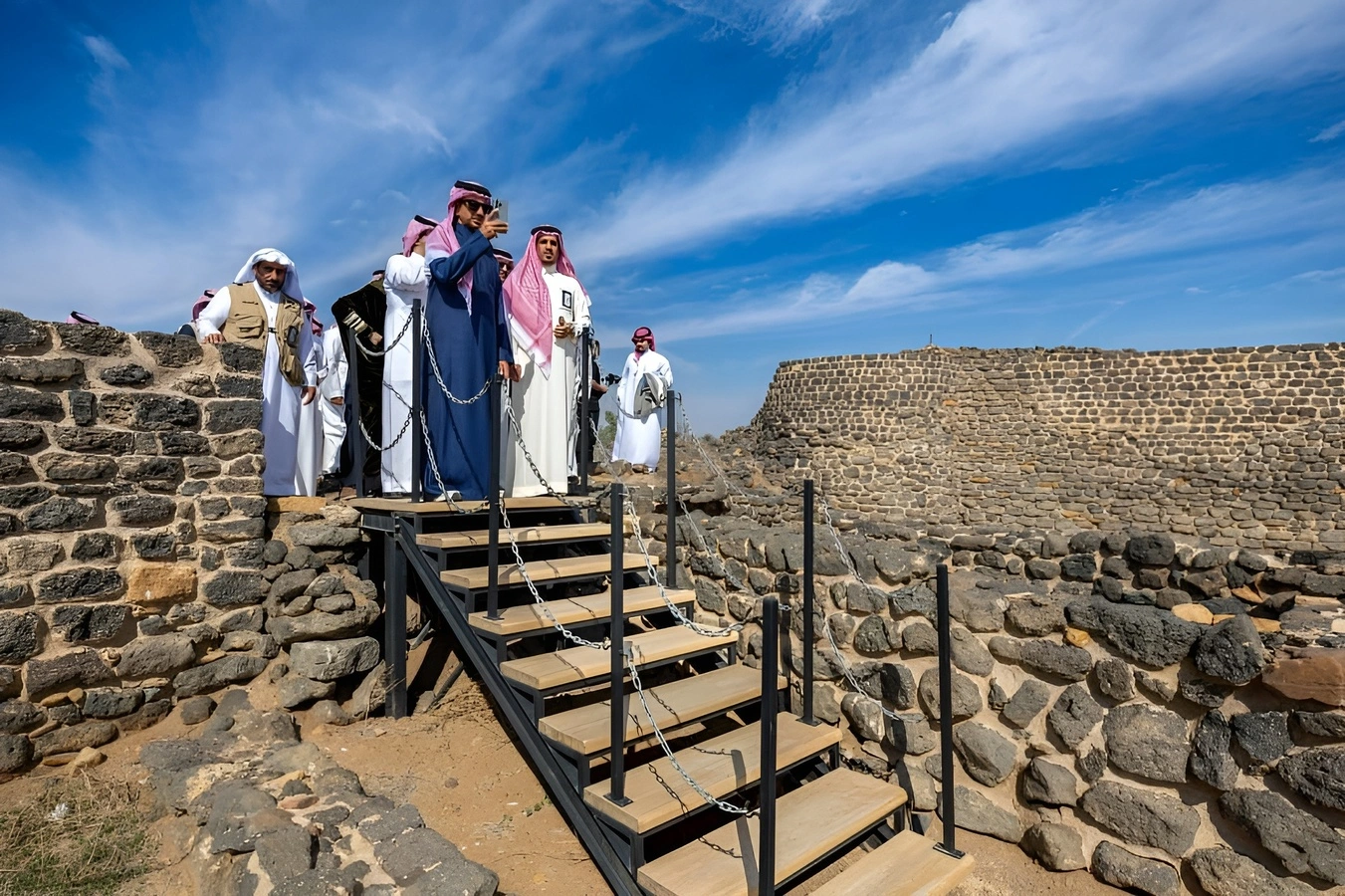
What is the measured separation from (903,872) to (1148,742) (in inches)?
46.2

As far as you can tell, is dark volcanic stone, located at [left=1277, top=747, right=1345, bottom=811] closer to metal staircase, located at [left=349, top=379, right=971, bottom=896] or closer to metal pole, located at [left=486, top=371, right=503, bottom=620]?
metal staircase, located at [left=349, top=379, right=971, bottom=896]

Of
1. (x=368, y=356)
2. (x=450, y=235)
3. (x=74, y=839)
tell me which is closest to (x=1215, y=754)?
(x=74, y=839)

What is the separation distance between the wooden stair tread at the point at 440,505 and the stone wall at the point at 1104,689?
1.36 meters

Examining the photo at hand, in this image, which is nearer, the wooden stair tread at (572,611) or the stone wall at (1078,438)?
the wooden stair tread at (572,611)

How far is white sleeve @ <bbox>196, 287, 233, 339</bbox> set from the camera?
5.10 metres

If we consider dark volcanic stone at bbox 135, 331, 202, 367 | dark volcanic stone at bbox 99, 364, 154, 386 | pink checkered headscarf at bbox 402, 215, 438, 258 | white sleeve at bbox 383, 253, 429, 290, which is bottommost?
dark volcanic stone at bbox 99, 364, 154, 386

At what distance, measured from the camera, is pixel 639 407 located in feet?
29.7

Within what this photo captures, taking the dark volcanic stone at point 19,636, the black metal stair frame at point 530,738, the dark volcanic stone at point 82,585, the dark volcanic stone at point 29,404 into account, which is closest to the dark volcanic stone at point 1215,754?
the black metal stair frame at point 530,738

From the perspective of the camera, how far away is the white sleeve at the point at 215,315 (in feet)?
16.7

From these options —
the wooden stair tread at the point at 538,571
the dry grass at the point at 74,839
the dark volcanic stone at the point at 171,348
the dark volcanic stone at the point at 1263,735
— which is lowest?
the dry grass at the point at 74,839

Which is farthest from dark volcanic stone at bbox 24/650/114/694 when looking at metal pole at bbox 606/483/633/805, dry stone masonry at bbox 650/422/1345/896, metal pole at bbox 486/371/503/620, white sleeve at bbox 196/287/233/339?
dry stone masonry at bbox 650/422/1345/896

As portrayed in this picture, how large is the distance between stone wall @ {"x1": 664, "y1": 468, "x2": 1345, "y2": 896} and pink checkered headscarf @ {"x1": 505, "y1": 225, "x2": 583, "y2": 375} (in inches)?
85.0

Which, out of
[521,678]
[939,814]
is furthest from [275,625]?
[939,814]

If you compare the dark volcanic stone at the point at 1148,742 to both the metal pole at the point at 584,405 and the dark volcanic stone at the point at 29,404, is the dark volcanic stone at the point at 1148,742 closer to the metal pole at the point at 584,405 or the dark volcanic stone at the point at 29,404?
the metal pole at the point at 584,405
